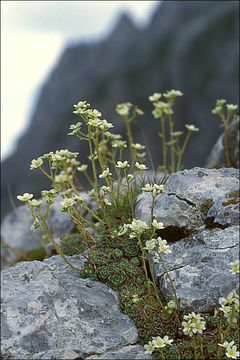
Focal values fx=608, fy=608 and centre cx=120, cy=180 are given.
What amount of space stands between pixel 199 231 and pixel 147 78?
80.2 feet

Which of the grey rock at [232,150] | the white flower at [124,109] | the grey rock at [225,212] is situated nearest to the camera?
the grey rock at [225,212]

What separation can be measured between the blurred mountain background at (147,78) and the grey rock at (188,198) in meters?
12.5

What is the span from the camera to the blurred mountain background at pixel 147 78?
23.8 meters

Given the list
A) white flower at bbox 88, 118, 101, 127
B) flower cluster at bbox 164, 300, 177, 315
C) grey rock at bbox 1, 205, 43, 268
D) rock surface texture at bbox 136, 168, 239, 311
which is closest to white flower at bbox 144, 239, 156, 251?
rock surface texture at bbox 136, 168, 239, 311

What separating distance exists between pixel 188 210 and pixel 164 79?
23.5 metres

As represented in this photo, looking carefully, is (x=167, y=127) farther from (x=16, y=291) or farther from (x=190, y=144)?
(x=16, y=291)

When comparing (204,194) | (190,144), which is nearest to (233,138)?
(204,194)

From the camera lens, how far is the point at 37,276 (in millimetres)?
5352

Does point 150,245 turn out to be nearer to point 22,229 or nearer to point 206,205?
point 206,205

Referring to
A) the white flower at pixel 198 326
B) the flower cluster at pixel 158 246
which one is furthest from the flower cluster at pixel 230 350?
the flower cluster at pixel 158 246

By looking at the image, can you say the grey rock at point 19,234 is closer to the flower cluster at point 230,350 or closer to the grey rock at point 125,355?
the grey rock at point 125,355

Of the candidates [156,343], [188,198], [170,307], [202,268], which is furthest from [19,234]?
[156,343]

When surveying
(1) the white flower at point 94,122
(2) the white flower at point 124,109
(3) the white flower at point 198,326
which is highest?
(1) the white flower at point 94,122

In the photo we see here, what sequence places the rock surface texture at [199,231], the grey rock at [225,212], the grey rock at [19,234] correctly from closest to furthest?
the rock surface texture at [199,231] → the grey rock at [225,212] → the grey rock at [19,234]
